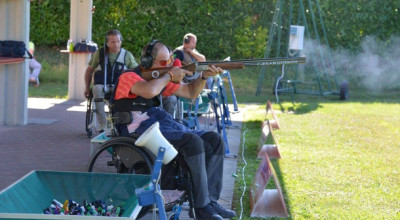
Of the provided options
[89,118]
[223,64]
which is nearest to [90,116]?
[89,118]

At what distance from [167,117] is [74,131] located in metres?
5.00

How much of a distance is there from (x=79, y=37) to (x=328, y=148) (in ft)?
19.8

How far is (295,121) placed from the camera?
13.6 m

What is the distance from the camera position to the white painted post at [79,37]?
14852 millimetres

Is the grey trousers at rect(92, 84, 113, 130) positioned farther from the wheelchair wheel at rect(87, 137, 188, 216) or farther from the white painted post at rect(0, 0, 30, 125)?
the wheelchair wheel at rect(87, 137, 188, 216)

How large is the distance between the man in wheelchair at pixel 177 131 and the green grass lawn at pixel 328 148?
0.54m

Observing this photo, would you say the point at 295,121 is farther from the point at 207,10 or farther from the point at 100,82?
the point at 207,10

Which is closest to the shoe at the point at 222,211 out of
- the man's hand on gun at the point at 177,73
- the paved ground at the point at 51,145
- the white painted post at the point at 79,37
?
the paved ground at the point at 51,145

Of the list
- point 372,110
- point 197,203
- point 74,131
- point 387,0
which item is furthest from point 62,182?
point 387,0

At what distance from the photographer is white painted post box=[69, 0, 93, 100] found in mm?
14852

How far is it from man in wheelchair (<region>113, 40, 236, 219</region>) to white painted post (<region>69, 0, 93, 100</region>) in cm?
866

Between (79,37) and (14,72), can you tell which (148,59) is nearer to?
(14,72)

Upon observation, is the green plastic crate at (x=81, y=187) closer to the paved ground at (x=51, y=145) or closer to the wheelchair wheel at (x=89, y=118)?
the paved ground at (x=51, y=145)

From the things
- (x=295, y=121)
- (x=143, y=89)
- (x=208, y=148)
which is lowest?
(x=295, y=121)
